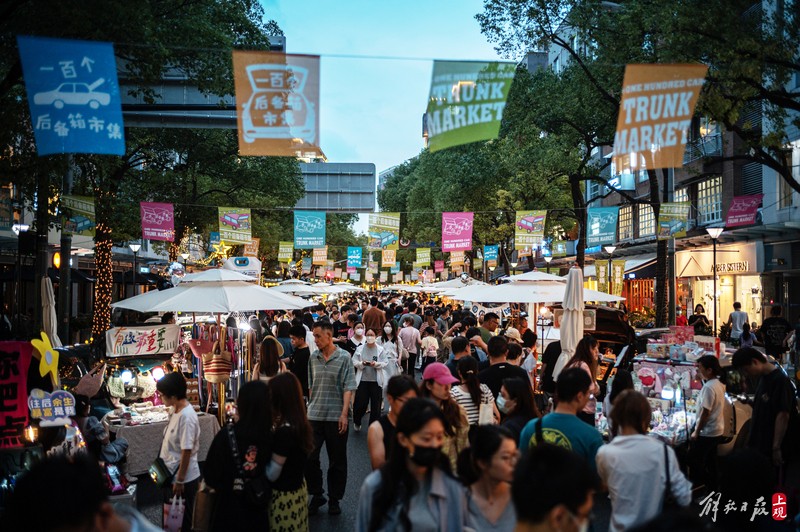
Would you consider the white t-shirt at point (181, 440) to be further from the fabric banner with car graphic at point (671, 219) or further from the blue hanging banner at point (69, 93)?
the fabric banner with car graphic at point (671, 219)

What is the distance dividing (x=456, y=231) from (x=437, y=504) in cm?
2457

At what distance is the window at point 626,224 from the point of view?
42.3 metres

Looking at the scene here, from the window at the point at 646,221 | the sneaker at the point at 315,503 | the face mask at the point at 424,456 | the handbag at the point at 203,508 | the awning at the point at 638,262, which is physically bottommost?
the sneaker at the point at 315,503

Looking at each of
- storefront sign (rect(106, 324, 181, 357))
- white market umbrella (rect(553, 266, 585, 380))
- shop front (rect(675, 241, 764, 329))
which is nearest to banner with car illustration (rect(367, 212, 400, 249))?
shop front (rect(675, 241, 764, 329))

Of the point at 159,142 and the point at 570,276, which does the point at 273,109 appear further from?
the point at 159,142

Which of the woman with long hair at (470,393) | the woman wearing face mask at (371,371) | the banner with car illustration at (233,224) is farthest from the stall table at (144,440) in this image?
the banner with car illustration at (233,224)

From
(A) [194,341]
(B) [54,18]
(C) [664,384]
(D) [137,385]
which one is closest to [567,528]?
(C) [664,384]

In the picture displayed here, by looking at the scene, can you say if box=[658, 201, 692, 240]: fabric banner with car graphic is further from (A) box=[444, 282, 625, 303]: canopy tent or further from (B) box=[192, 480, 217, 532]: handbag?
(B) box=[192, 480, 217, 532]: handbag

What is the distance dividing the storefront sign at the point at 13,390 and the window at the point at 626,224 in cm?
3918

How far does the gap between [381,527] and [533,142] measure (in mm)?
28166

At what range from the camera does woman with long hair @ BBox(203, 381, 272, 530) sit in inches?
183

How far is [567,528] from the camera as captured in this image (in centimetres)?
295

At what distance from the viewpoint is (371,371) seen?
11359 mm

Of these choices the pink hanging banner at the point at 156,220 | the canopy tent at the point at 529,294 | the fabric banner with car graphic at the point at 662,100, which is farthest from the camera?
the pink hanging banner at the point at 156,220
